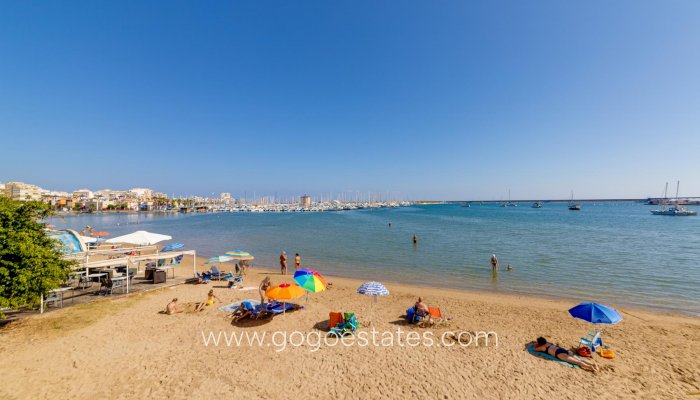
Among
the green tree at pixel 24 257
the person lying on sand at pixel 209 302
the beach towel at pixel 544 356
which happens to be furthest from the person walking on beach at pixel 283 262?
the beach towel at pixel 544 356

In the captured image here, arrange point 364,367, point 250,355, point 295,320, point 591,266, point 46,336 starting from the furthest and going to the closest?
1. point 591,266
2. point 295,320
3. point 46,336
4. point 250,355
5. point 364,367

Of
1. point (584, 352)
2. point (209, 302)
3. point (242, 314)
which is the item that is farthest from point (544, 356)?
point (209, 302)

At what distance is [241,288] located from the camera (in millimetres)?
13352

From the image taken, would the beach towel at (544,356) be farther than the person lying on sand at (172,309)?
No

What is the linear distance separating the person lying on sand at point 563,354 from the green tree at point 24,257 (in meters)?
13.8

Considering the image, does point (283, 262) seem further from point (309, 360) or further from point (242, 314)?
point (309, 360)

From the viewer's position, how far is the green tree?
7.39 metres

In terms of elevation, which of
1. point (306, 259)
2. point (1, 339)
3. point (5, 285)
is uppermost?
point (5, 285)

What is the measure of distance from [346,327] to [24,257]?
918cm

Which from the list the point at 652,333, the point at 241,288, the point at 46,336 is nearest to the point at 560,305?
the point at 652,333

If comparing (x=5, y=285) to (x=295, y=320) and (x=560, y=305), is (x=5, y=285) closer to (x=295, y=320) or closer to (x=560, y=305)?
(x=295, y=320)

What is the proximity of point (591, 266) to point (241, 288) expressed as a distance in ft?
78.0

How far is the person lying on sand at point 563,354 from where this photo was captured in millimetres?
6780

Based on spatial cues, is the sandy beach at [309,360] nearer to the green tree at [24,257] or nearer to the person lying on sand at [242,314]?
the person lying on sand at [242,314]
